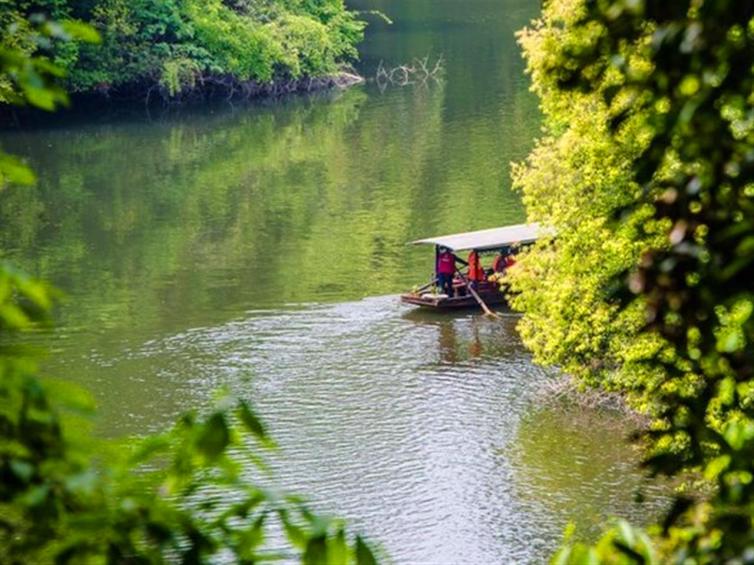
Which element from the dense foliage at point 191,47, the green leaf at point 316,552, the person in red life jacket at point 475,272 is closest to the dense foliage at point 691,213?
the green leaf at point 316,552

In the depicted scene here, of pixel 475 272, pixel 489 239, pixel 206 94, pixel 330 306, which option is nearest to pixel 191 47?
pixel 206 94

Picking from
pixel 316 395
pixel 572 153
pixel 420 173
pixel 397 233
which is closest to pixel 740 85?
pixel 572 153

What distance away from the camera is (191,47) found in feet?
181

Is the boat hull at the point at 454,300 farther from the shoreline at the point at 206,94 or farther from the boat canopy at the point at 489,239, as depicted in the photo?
the shoreline at the point at 206,94

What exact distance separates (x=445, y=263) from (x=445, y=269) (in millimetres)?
116

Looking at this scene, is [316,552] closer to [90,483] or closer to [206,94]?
Result: [90,483]

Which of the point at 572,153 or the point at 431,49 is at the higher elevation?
the point at 572,153

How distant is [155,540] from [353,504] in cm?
1599

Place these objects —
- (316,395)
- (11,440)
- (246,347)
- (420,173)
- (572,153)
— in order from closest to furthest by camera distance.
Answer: (11,440) → (572,153) → (316,395) → (246,347) → (420,173)

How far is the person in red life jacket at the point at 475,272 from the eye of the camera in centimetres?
2872

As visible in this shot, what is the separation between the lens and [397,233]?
34.5 m

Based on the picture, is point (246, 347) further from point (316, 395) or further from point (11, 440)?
point (11, 440)

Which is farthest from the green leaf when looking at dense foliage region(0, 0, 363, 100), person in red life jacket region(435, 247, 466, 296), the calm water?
dense foliage region(0, 0, 363, 100)

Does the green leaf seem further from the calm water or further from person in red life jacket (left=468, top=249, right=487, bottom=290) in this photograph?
person in red life jacket (left=468, top=249, right=487, bottom=290)
